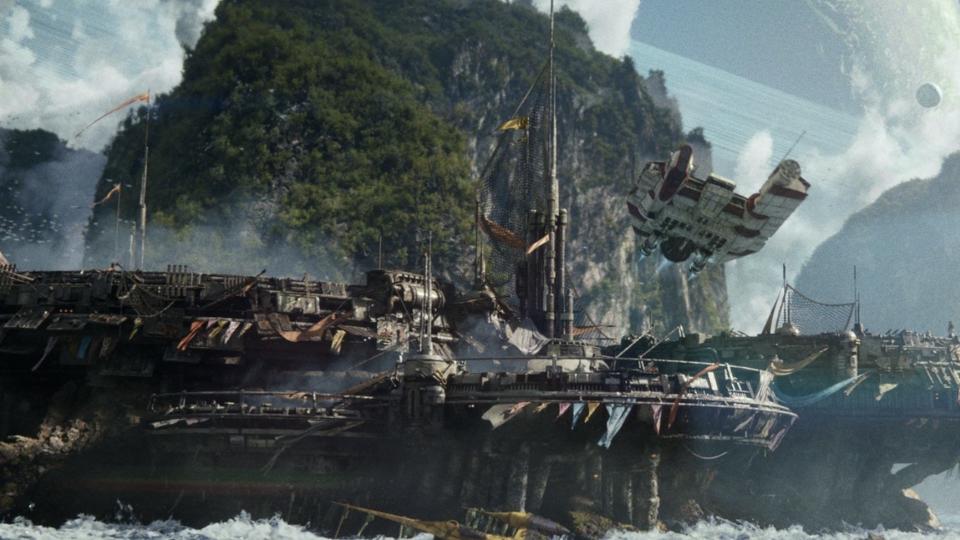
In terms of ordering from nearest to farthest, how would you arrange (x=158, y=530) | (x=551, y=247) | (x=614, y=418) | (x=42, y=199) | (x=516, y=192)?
(x=614, y=418) < (x=158, y=530) < (x=551, y=247) < (x=516, y=192) < (x=42, y=199)

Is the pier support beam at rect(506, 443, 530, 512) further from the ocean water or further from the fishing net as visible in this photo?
the fishing net

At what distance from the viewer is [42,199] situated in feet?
473

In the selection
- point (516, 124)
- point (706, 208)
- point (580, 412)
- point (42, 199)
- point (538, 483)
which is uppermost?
point (42, 199)

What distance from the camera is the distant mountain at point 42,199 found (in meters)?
135

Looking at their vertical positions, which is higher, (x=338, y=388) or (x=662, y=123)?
(x=662, y=123)

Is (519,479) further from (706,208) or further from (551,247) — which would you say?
(706,208)

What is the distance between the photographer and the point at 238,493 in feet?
174

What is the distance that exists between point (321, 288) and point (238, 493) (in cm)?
1331

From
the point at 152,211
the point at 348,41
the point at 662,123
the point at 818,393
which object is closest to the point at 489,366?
the point at 818,393

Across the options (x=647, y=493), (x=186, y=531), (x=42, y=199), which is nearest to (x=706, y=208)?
(x=647, y=493)

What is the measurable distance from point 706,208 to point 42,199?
92.6 m

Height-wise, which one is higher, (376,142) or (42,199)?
(376,142)

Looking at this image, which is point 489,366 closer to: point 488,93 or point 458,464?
point 458,464

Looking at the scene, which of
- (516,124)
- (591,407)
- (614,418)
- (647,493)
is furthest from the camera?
(516,124)
